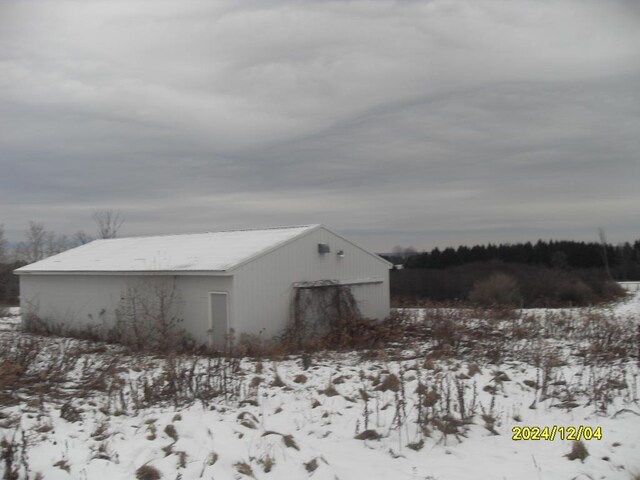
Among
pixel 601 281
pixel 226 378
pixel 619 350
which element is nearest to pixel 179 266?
pixel 226 378

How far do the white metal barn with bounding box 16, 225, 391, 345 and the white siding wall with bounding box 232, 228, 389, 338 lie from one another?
0.03 m

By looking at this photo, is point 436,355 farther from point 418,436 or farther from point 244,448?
point 244,448

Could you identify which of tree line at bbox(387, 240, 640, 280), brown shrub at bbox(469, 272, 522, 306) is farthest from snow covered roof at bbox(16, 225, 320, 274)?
tree line at bbox(387, 240, 640, 280)

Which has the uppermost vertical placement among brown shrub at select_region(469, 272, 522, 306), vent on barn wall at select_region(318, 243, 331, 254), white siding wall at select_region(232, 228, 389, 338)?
vent on barn wall at select_region(318, 243, 331, 254)

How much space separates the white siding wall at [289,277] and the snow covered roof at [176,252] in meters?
0.42

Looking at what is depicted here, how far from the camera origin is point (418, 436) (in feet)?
22.9

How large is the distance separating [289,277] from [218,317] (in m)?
2.66

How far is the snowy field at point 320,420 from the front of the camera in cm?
605

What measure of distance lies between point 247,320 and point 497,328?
729cm

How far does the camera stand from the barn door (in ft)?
49.6
